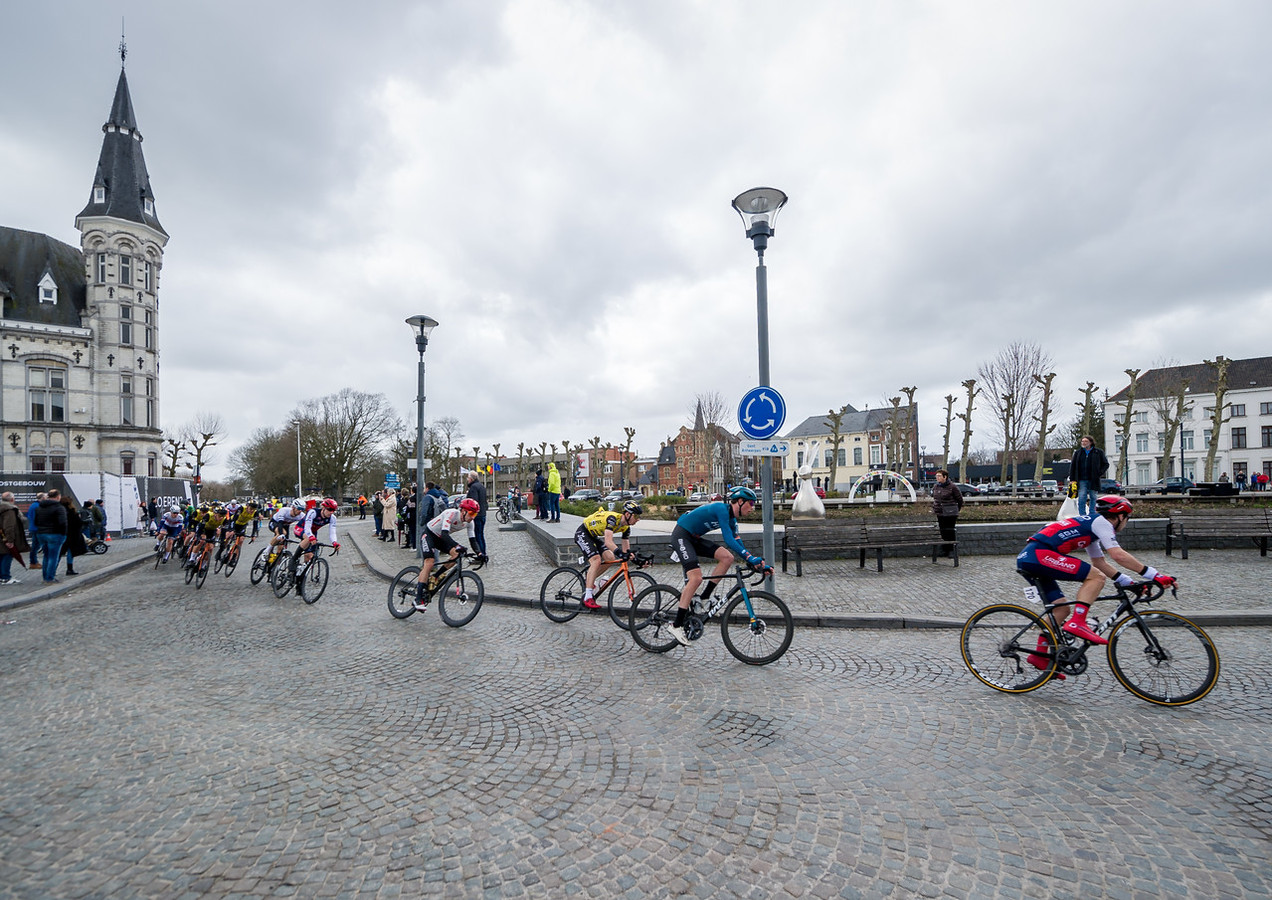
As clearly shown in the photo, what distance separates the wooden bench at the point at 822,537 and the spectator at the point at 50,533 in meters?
13.4

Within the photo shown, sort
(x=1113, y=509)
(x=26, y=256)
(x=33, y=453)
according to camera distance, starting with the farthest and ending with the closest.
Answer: (x=26, y=256)
(x=33, y=453)
(x=1113, y=509)

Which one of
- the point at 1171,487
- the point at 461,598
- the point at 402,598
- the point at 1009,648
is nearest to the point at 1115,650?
the point at 1009,648

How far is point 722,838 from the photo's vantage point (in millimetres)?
2938

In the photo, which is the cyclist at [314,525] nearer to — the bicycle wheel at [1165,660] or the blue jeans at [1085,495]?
the bicycle wheel at [1165,660]

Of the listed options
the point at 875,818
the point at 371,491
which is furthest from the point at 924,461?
the point at 875,818

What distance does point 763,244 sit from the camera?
8.20 m

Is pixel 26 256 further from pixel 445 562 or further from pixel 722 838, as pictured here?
pixel 722 838

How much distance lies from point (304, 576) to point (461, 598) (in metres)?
3.49

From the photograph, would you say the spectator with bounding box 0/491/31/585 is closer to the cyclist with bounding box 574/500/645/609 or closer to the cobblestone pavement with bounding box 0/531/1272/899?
the cobblestone pavement with bounding box 0/531/1272/899

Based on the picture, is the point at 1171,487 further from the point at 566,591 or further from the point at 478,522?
the point at 566,591

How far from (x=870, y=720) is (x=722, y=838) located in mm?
1851

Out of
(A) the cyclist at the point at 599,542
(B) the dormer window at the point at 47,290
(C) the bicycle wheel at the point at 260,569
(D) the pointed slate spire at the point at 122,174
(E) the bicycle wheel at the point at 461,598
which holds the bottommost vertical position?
(C) the bicycle wheel at the point at 260,569

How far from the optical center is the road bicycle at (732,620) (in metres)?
5.82

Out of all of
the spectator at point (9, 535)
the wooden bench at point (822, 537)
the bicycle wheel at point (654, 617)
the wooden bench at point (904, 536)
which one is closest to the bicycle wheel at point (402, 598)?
the bicycle wheel at point (654, 617)
